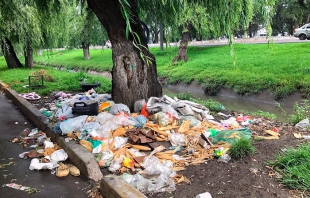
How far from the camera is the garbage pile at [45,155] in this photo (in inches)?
154

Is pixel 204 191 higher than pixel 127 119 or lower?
lower

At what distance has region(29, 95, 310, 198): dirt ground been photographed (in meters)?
2.93

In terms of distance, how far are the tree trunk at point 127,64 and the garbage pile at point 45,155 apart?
1.64 meters

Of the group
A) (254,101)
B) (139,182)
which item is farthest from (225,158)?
(254,101)

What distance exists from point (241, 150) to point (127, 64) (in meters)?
2.90

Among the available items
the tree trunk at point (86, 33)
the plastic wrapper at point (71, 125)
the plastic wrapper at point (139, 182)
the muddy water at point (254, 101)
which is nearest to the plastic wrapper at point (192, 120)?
the plastic wrapper at point (71, 125)

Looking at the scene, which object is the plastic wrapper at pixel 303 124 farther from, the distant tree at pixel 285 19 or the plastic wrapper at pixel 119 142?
the distant tree at pixel 285 19

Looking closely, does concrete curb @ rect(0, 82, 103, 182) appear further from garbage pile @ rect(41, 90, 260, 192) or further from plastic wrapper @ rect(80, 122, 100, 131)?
plastic wrapper @ rect(80, 122, 100, 131)

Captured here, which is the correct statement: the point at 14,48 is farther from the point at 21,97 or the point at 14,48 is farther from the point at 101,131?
the point at 101,131

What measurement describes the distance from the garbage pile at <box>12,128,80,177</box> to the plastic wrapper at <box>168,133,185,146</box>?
4.53 feet

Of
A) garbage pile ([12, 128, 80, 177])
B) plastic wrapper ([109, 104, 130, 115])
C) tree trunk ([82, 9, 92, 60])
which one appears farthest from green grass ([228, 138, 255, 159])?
tree trunk ([82, 9, 92, 60])

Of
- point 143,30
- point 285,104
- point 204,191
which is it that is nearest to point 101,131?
point 204,191

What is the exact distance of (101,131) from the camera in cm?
453

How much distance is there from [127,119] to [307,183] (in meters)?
2.76
